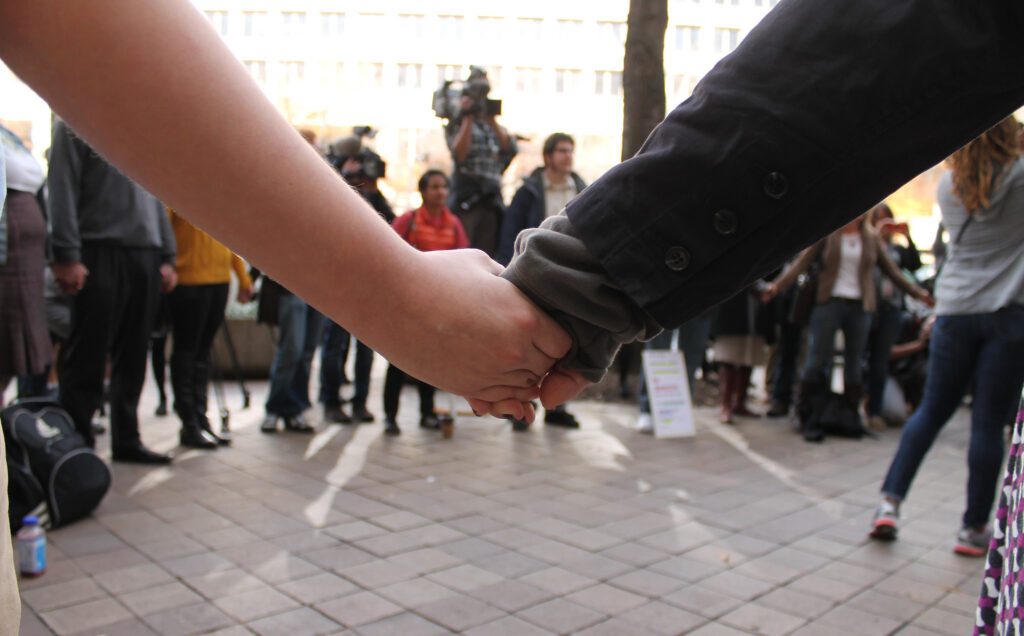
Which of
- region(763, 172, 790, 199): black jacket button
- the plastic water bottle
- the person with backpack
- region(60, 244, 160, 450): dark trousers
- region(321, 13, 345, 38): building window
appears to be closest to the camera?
region(763, 172, 790, 199): black jacket button

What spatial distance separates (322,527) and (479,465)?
1.73 meters

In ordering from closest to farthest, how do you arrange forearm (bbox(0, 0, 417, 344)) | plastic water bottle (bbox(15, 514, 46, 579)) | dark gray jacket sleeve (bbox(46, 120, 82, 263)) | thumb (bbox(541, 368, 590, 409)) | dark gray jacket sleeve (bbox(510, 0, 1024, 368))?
→ forearm (bbox(0, 0, 417, 344)) < dark gray jacket sleeve (bbox(510, 0, 1024, 368)) < thumb (bbox(541, 368, 590, 409)) < plastic water bottle (bbox(15, 514, 46, 579)) < dark gray jacket sleeve (bbox(46, 120, 82, 263))

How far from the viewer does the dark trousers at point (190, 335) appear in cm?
640

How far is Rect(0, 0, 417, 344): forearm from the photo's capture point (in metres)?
0.92

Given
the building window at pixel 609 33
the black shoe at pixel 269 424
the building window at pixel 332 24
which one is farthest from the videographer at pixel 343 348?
the building window at pixel 609 33

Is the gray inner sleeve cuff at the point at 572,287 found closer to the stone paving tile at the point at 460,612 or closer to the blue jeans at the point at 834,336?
the stone paving tile at the point at 460,612

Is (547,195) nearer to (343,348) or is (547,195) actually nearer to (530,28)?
(343,348)

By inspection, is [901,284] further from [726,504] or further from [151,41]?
[151,41]

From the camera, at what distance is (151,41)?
37.5 inches

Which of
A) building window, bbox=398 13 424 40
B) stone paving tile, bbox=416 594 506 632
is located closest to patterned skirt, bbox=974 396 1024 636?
stone paving tile, bbox=416 594 506 632

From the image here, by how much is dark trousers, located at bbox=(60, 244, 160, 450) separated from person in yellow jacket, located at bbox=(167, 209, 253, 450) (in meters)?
0.57

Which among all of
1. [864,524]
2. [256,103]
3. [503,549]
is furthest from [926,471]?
[256,103]

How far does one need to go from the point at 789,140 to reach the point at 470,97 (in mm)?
7347

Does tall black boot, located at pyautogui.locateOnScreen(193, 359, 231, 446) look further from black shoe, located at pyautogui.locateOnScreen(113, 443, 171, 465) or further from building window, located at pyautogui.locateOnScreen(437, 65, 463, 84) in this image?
building window, located at pyautogui.locateOnScreen(437, 65, 463, 84)
